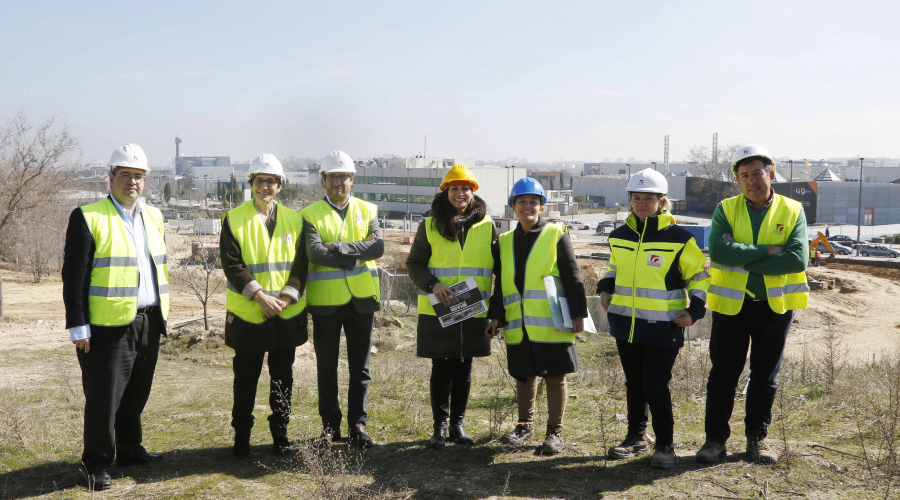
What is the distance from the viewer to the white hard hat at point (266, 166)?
464 cm

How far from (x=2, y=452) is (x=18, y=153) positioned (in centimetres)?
1631

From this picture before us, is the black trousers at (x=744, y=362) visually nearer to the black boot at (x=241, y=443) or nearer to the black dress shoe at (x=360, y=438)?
the black dress shoe at (x=360, y=438)

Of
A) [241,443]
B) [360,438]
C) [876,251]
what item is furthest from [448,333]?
[876,251]

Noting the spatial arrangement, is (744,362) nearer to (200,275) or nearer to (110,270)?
(110,270)

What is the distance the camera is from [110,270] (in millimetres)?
4172

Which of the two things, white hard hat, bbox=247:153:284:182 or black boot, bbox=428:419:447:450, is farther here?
black boot, bbox=428:419:447:450

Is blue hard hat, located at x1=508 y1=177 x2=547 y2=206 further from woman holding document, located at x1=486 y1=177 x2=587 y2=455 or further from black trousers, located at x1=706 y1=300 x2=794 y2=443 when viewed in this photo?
black trousers, located at x1=706 y1=300 x2=794 y2=443

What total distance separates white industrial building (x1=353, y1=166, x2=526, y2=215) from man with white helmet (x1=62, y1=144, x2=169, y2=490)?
7636cm

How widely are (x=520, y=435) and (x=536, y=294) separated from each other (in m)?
1.15

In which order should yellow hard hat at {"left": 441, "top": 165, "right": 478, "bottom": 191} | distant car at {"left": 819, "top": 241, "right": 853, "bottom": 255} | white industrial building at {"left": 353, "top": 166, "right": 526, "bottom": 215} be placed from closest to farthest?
yellow hard hat at {"left": 441, "top": 165, "right": 478, "bottom": 191} → distant car at {"left": 819, "top": 241, "right": 853, "bottom": 255} → white industrial building at {"left": 353, "top": 166, "right": 526, "bottom": 215}

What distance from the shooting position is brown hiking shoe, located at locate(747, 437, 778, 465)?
A: 4.30 metres

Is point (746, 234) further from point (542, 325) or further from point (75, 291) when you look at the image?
point (75, 291)

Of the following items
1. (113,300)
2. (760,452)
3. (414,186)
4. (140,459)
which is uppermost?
(414,186)

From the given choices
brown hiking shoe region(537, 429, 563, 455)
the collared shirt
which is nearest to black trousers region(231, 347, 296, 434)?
the collared shirt
